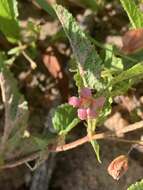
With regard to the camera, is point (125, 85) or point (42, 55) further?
point (42, 55)

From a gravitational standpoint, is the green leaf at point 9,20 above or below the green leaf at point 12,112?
above

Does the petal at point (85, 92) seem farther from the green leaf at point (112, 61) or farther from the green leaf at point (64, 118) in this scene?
the green leaf at point (112, 61)

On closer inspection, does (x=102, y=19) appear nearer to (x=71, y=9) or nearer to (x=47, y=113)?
(x=71, y=9)

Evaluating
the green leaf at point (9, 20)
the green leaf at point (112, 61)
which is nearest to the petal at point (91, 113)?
the green leaf at point (112, 61)

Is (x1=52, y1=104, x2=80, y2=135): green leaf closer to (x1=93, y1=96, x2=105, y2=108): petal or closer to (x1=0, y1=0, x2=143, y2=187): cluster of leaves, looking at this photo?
(x1=0, y1=0, x2=143, y2=187): cluster of leaves

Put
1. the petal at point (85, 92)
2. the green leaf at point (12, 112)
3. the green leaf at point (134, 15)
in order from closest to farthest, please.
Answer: the petal at point (85, 92), the green leaf at point (134, 15), the green leaf at point (12, 112)

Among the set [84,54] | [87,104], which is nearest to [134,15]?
[84,54]

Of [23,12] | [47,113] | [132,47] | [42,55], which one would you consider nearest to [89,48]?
[132,47]

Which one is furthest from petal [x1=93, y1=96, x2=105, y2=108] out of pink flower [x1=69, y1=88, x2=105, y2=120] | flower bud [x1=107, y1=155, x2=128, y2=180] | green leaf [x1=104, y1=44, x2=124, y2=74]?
green leaf [x1=104, y1=44, x2=124, y2=74]
